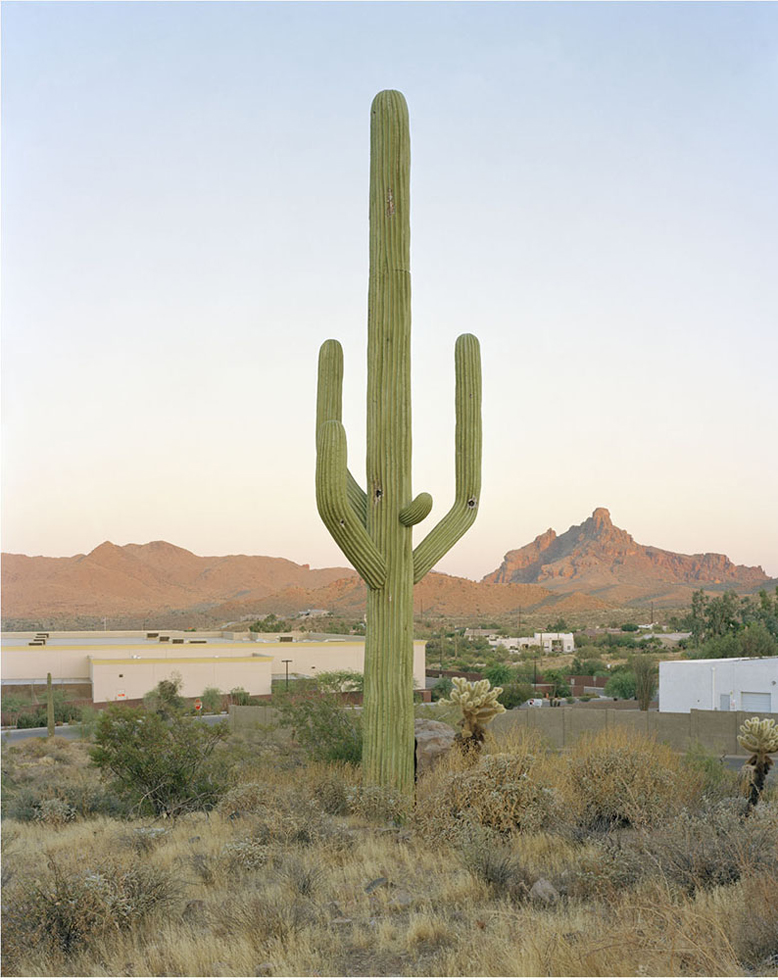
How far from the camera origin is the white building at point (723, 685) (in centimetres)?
3412

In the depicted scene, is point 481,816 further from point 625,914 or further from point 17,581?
point 17,581

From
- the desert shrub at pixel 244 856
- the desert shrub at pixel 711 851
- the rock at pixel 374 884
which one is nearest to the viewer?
the desert shrub at pixel 711 851

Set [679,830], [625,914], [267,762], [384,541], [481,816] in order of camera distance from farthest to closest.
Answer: [267,762] < [384,541] < [481,816] < [679,830] < [625,914]

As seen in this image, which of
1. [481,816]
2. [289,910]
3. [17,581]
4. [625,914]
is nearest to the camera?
[625,914]

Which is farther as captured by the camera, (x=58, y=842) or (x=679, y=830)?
(x=58, y=842)

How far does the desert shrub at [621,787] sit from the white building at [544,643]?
Answer: 7504cm

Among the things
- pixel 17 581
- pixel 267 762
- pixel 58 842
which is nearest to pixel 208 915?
pixel 58 842

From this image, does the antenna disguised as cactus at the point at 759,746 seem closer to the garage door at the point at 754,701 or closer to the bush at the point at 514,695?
the garage door at the point at 754,701

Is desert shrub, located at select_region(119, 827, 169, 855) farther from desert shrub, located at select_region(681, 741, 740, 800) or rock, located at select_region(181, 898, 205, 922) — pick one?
desert shrub, located at select_region(681, 741, 740, 800)

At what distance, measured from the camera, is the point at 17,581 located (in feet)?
510

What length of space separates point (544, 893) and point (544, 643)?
284 feet

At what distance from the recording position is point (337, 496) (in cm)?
1176

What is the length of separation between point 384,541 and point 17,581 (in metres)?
154

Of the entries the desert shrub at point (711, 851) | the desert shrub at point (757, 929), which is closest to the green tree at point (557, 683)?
the desert shrub at point (711, 851)
